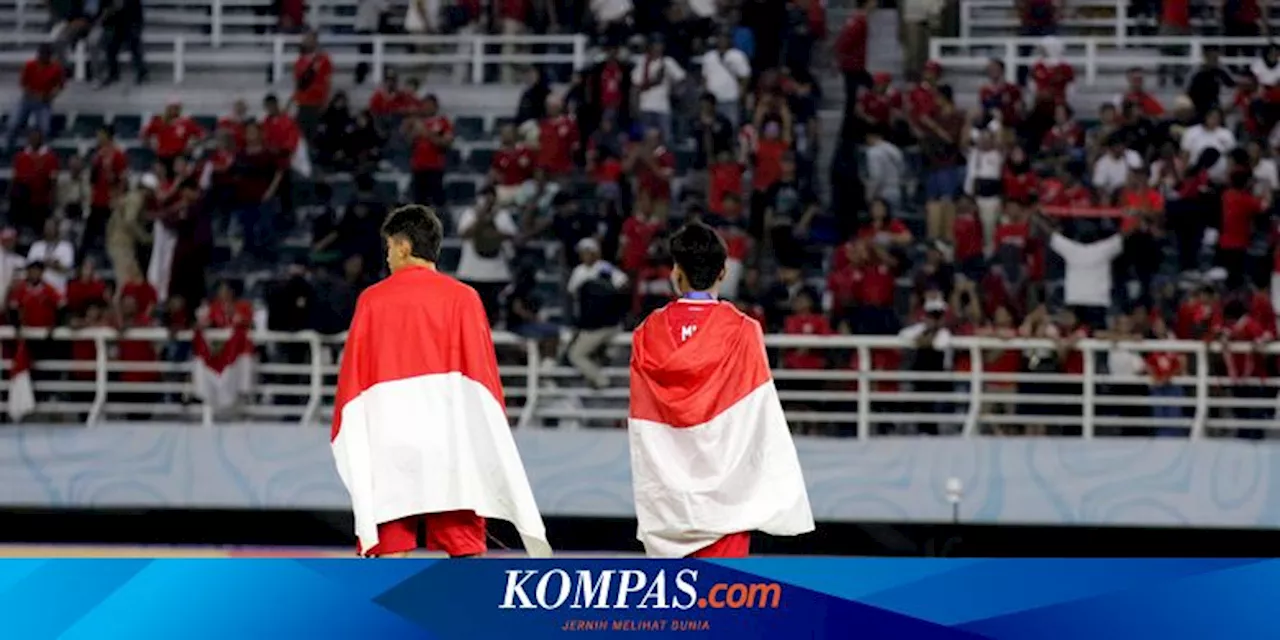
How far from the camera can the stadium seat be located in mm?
26219

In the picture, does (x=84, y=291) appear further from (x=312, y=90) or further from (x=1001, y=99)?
(x=1001, y=99)

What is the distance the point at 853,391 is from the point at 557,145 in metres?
4.25

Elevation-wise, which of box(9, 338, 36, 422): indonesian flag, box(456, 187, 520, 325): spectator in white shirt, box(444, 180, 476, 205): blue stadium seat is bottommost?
box(9, 338, 36, 422): indonesian flag

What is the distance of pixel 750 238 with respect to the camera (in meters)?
22.6

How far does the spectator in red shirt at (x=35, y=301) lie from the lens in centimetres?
2228

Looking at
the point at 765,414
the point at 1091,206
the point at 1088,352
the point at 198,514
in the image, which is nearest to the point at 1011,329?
the point at 1088,352

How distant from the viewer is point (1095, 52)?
2669 centimetres

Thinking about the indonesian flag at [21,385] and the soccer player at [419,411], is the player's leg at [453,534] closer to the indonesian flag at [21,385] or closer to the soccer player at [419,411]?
the soccer player at [419,411]

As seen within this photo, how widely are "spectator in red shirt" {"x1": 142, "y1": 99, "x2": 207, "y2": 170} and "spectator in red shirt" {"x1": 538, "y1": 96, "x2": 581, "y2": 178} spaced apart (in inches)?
134

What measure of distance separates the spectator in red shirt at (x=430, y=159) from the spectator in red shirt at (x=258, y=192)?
1224 millimetres

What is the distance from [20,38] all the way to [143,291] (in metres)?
6.32

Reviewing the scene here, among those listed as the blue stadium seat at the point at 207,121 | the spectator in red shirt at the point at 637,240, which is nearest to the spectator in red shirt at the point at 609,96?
the spectator in red shirt at the point at 637,240

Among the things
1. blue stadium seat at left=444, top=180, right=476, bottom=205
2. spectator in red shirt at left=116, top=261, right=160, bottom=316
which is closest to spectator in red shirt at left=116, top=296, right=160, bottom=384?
spectator in red shirt at left=116, top=261, right=160, bottom=316

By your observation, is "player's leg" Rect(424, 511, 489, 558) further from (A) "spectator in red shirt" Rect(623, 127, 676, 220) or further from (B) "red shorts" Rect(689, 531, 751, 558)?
(A) "spectator in red shirt" Rect(623, 127, 676, 220)
